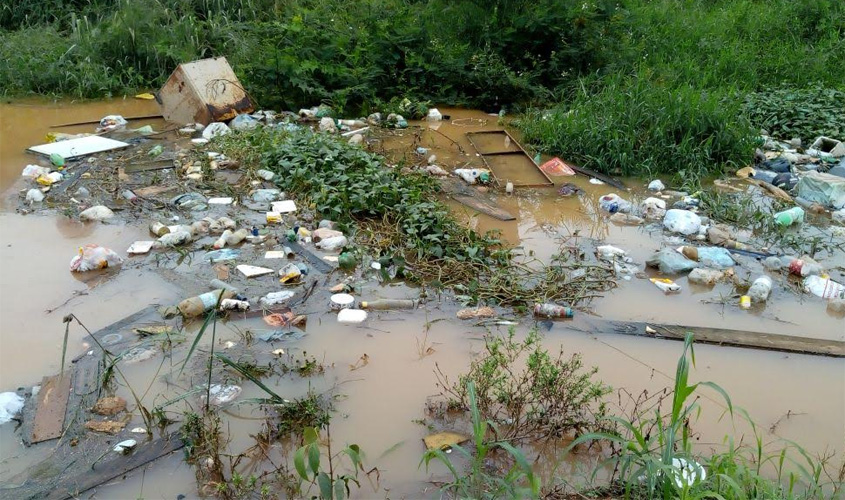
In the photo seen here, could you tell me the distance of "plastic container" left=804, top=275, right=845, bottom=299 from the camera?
153 inches

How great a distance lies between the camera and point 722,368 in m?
3.29

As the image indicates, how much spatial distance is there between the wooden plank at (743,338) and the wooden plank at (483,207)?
55.0 inches

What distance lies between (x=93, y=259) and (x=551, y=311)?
236 cm

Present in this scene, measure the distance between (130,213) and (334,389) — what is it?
2.29 m

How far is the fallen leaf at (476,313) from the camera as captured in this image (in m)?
3.55

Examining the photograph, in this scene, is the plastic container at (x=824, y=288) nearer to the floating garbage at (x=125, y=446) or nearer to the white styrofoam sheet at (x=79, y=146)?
the floating garbage at (x=125, y=446)

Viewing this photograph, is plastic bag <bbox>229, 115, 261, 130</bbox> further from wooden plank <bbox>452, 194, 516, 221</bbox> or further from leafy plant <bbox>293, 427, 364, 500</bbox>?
leafy plant <bbox>293, 427, 364, 500</bbox>

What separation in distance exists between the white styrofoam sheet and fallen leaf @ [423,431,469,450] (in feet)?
13.1

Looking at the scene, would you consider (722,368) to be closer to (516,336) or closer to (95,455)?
(516,336)

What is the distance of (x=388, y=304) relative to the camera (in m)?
3.61

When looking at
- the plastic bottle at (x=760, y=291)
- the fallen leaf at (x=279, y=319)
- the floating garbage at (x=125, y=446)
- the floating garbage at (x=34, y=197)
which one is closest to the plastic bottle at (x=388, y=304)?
the fallen leaf at (x=279, y=319)

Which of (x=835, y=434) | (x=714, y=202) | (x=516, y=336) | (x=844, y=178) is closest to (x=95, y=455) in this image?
(x=516, y=336)

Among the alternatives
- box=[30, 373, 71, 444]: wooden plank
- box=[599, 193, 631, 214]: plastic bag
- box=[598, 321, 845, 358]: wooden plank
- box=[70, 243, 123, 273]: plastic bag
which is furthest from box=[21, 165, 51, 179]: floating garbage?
box=[598, 321, 845, 358]: wooden plank

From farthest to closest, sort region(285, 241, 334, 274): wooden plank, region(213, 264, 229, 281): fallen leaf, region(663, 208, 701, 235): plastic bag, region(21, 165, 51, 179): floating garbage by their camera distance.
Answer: region(21, 165, 51, 179): floating garbage
region(663, 208, 701, 235): plastic bag
region(285, 241, 334, 274): wooden plank
region(213, 264, 229, 281): fallen leaf
